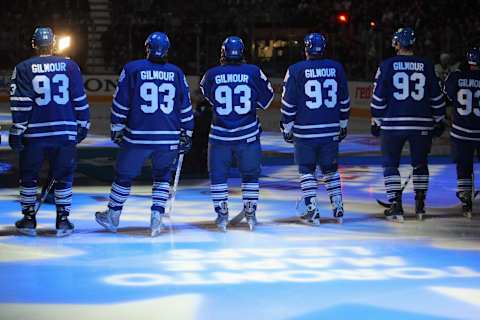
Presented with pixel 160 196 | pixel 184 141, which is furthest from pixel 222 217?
pixel 184 141

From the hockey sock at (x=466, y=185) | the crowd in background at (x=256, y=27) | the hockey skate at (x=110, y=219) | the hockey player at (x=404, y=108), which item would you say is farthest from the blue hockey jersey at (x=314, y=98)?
the crowd in background at (x=256, y=27)

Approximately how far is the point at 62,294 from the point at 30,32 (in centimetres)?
2036

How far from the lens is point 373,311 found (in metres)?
4.66

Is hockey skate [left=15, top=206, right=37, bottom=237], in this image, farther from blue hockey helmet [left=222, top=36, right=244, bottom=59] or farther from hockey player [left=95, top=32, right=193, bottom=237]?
blue hockey helmet [left=222, top=36, right=244, bottom=59]

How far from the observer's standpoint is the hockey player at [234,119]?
6949 millimetres

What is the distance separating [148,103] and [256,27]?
1699cm

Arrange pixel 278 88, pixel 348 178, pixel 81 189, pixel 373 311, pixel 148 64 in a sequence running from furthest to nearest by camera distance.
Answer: pixel 278 88, pixel 348 178, pixel 81 189, pixel 148 64, pixel 373 311

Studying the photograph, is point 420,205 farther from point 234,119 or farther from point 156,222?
point 156,222

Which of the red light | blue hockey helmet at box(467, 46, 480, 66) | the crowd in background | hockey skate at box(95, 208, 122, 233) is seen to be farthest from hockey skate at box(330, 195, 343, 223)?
the red light

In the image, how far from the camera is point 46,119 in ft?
21.7

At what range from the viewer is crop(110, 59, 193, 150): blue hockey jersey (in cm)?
663

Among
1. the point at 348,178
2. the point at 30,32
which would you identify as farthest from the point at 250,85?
the point at 30,32

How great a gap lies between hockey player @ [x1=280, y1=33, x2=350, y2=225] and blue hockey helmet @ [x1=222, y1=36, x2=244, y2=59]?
570mm

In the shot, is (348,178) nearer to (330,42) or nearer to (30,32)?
(330,42)
